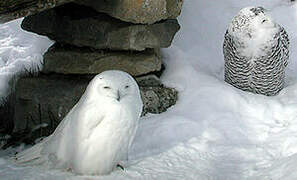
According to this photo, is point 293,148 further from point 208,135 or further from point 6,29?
point 6,29

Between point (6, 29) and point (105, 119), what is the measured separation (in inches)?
92.7

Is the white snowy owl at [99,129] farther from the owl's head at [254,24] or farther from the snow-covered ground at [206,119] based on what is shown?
the owl's head at [254,24]

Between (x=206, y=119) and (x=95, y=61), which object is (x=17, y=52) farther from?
(x=206, y=119)

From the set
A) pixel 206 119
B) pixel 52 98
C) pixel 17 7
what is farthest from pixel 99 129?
pixel 206 119

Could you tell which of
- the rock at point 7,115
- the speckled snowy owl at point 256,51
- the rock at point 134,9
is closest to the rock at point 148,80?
the rock at point 134,9

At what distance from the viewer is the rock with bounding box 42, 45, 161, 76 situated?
10.3ft

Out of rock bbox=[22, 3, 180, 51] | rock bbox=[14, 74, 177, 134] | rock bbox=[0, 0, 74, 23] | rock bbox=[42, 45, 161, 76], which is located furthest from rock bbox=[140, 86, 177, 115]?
rock bbox=[0, 0, 74, 23]

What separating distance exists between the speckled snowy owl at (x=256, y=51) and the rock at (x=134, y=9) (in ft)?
2.17

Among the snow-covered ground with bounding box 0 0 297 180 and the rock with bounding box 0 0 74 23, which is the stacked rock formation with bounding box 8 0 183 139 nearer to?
the snow-covered ground with bounding box 0 0 297 180

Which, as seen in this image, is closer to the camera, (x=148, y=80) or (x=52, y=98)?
(x=52, y=98)

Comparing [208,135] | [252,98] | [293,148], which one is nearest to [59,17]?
[208,135]

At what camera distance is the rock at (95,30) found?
10.1 feet

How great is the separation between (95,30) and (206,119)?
100 centimetres

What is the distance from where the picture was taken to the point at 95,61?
3.13m
